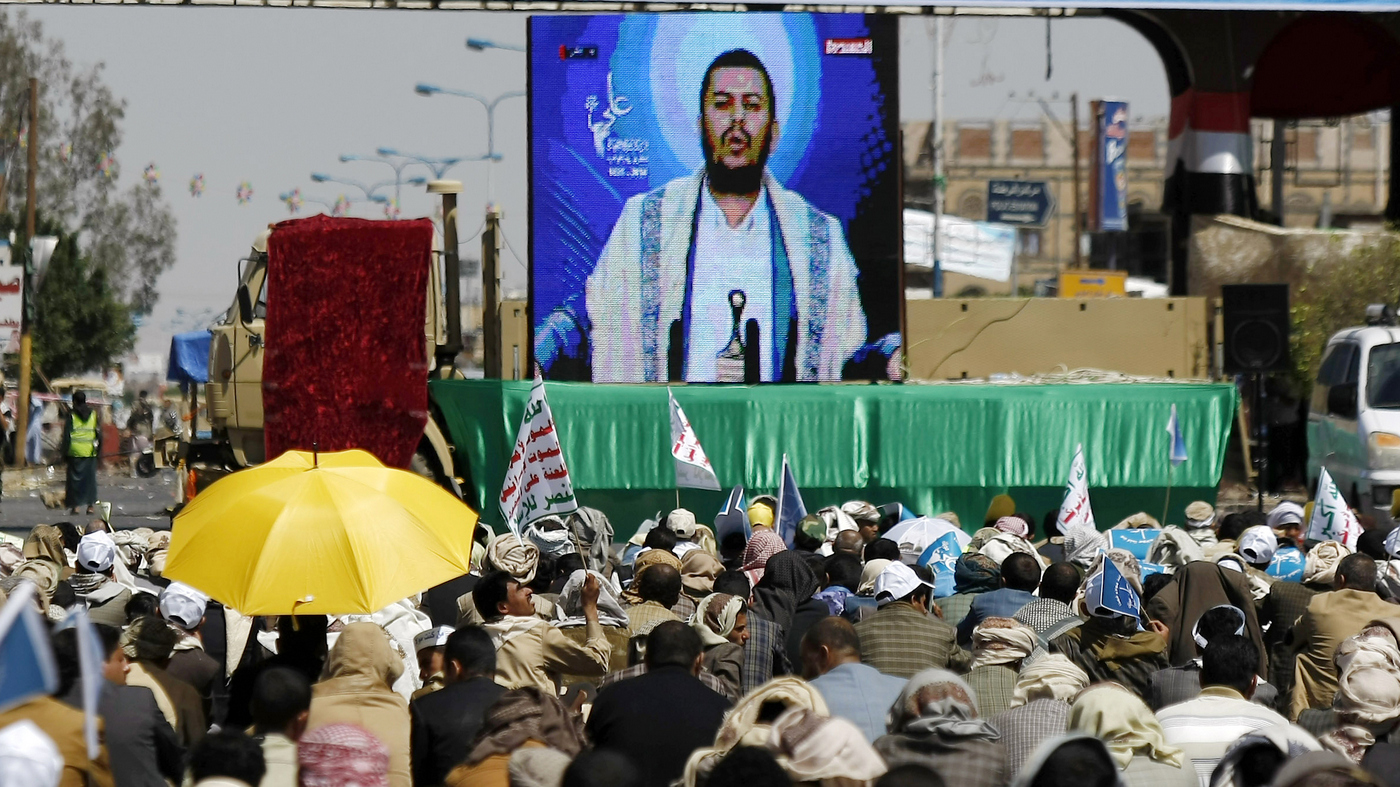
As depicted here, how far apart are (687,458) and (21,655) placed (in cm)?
1025

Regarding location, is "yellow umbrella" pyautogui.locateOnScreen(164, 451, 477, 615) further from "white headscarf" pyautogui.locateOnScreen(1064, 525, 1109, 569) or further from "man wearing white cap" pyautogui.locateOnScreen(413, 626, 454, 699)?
"white headscarf" pyautogui.locateOnScreen(1064, 525, 1109, 569)

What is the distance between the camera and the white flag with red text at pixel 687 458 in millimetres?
13859

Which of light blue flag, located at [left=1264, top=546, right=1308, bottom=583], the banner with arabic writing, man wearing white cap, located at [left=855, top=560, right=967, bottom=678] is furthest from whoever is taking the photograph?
the banner with arabic writing

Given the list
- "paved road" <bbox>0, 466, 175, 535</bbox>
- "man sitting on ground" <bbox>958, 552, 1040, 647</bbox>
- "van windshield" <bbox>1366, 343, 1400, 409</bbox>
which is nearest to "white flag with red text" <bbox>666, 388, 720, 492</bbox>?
"man sitting on ground" <bbox>958, 552, 1040, 647</bbox>

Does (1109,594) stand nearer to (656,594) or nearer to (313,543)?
(656,594)

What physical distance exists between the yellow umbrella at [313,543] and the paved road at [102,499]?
12673mm

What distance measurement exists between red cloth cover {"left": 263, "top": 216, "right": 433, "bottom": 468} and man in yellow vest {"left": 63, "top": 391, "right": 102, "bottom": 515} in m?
6.27

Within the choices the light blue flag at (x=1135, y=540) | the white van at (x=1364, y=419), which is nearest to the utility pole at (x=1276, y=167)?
the white van at (x=1364, y=419)

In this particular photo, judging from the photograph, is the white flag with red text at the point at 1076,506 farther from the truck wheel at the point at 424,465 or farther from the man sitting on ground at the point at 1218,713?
the man sitting on ground at the point at 1218,713

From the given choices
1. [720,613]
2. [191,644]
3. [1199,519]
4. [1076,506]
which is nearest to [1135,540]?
[1199,519]

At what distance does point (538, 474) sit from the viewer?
1139cm

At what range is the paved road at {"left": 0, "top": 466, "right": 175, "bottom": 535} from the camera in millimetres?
21156

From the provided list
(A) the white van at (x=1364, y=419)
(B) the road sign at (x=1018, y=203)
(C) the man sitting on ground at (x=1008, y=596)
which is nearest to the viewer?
(C) the man sitting on ground at (x=1008, y=596)

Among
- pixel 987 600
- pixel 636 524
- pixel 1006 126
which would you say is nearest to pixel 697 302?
pixel 636 524
